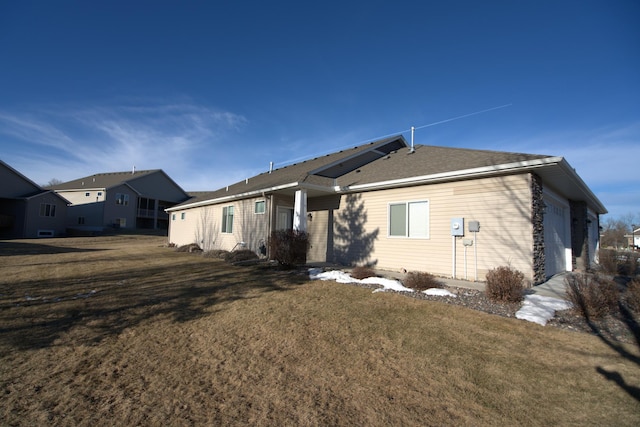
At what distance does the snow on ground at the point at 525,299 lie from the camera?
5.29 m

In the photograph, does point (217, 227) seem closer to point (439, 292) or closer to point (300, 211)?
point (300, 211)

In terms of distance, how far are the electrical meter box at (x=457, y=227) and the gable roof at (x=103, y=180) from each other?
3763 centimetres

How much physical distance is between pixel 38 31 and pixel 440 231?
1476 cm

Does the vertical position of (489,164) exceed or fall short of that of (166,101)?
it falls short

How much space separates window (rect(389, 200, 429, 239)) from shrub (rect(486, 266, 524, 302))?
2.93 metres

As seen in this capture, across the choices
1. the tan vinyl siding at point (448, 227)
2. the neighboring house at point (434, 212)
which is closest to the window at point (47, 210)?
the neighboring house at point (434, 212)

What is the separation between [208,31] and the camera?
10875mm

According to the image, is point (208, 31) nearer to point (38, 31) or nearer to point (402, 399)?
point (38, 31)

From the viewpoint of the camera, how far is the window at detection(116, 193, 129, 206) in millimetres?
34403

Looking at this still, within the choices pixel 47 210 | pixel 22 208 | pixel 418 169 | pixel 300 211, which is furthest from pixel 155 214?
pixel 418 169

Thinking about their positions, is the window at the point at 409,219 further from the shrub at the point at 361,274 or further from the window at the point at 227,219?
the window at the point at 227,219

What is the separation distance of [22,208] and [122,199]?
9.33 metres

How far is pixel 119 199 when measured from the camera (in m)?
34.5

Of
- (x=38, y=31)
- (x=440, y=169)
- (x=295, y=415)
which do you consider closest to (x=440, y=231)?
(x=440, y=169)
